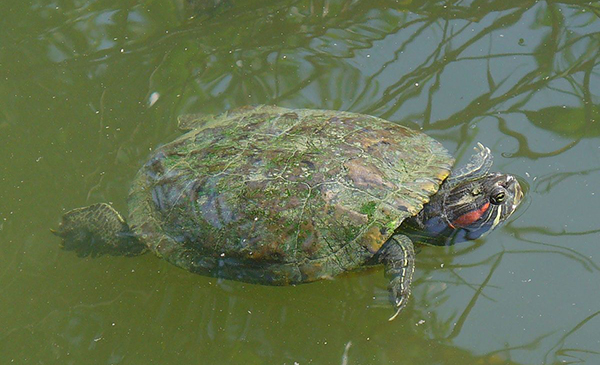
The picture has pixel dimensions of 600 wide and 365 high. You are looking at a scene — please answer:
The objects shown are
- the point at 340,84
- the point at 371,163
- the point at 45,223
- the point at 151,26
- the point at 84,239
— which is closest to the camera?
the point at 371,163

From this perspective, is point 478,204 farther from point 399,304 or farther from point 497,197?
point 399,304

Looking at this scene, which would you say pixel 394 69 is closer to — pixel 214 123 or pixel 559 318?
pixel 214 123

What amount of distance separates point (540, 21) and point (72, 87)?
4.58 metres

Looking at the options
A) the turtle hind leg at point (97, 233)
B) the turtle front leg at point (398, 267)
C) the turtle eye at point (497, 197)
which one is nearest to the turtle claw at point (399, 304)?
the turtle front leg at point (398, 267)

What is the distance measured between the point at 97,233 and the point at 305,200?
1.74 metres

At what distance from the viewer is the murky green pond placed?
12.0ft

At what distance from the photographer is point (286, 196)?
129 inches

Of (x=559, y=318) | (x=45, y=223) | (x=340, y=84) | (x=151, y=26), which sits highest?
(x=151, y=26)

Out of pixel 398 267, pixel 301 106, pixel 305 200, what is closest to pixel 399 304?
pixel 398 267

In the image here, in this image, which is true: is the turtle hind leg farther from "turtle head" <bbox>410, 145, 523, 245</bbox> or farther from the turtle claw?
"turtle head" <bbox>410, 145, 523, 245</bbox>

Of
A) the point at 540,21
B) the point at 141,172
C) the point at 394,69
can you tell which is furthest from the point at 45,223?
the point at 540,21

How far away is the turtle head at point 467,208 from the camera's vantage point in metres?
3.56

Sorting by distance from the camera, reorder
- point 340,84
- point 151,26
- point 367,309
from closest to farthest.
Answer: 1. point 367,309
2. point 340,84
3. point 151,26

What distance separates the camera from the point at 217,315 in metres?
3.90
